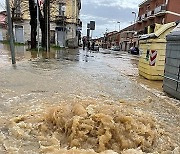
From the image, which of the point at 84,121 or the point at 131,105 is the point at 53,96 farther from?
the point at 84,121

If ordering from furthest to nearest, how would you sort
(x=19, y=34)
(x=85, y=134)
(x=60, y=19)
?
(x=60, y=19) → (x=19, y=34) → (x=85, y=134)

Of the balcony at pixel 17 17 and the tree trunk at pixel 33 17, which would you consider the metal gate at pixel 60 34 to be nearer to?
the balcony at pixel 17 17

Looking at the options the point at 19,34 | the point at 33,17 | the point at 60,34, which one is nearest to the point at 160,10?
the point at 60,34

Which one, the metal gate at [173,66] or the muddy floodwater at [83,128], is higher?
the metal gate at [173,66]

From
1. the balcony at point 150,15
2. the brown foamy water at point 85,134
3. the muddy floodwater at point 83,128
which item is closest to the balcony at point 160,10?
the balcony at point 150,15

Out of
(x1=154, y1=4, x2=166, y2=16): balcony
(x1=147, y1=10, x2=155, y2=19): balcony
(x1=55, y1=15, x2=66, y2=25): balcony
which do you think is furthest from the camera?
(x1=147, y1=10, x2=155, y2=19): balcony

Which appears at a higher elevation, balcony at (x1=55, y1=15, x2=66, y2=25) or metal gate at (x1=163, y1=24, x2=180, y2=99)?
balcony at (x1=55, y1=15, x2=66, y2=25)

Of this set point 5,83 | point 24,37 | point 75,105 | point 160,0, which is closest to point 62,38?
point 24,37

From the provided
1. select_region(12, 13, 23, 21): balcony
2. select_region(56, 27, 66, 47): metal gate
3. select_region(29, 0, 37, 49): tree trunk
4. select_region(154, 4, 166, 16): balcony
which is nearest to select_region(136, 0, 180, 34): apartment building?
select_region(154, 4, 166, 16): balcony

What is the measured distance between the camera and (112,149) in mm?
2926

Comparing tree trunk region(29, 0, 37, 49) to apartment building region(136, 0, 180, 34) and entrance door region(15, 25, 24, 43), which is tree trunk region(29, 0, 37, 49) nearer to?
entrance door region(15, 25, 24, 43)

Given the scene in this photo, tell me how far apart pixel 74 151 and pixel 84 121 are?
1.86ft

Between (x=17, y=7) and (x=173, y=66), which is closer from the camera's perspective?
(x=173, y=66)

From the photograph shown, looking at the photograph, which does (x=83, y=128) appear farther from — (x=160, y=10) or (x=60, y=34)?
(x=160, y=10)
